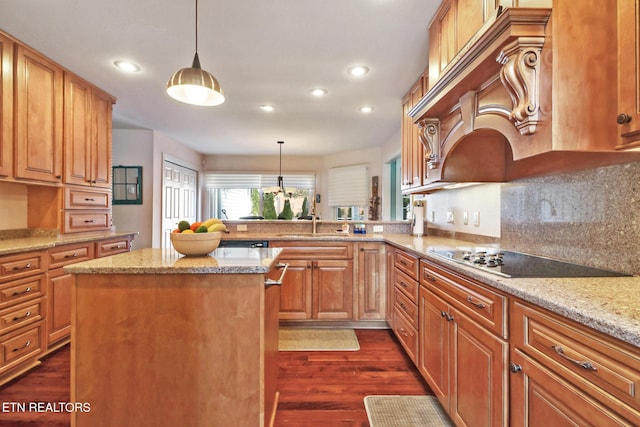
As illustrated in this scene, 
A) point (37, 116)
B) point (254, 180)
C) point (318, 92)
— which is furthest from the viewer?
point (254, 180)

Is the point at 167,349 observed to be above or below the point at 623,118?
below

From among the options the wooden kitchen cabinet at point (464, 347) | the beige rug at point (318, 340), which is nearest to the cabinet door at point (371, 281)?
the beige rug at point (318, 340)

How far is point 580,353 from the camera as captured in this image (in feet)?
2.69

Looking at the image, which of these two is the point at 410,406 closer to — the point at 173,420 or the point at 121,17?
the point at 173,420

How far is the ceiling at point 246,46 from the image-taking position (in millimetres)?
1970

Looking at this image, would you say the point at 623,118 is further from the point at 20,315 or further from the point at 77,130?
the point at 77,130

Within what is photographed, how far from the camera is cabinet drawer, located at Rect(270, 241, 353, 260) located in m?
3.04

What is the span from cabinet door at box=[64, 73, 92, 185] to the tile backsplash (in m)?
3.82

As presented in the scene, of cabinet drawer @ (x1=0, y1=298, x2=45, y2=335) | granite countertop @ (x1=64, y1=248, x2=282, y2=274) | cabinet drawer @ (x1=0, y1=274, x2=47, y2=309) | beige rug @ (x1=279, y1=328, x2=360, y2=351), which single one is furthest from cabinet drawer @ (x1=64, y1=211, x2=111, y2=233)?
beige rug @ (x1=279, y1=328, x2=360, y2=351)

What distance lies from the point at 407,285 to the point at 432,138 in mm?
1114

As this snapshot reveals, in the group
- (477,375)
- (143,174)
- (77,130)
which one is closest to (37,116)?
(77,130)

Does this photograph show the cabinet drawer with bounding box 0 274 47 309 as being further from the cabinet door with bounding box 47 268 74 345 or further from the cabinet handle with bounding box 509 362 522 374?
the cabinet handle with bounding box 509 362 522 374

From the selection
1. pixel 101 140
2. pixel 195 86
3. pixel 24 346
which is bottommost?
pixel 24 346

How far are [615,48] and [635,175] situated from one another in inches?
19.9
